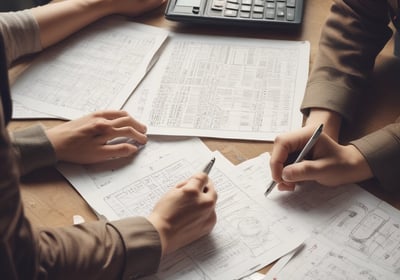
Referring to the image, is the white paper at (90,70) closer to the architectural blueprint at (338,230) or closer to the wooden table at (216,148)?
the wooden table at (216,148)

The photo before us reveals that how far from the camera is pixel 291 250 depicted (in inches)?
24.9

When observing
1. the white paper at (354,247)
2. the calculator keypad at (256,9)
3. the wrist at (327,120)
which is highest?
the calculator keypad at (256,9)

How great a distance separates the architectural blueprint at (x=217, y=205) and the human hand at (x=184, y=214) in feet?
0.04

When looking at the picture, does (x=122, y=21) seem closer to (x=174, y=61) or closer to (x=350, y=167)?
(x=174, y=61)

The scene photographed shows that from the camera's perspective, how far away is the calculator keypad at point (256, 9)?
0.99 meters

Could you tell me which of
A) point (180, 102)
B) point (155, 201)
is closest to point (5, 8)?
point (180, 102)

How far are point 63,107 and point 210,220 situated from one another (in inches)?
13.6

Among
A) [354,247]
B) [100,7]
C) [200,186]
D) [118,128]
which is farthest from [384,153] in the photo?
[100,7]

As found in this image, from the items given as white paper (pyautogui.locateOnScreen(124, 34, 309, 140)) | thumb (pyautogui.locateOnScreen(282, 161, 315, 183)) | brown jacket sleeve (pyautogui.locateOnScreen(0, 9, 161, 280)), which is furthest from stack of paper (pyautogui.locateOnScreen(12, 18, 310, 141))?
Result: brown jacket sleeve (pyautogui.locateOnScreen(0, 9, 161, 280))

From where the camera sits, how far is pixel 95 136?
2.54ft

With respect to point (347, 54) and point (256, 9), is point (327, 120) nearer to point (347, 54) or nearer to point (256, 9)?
point (347, 54)

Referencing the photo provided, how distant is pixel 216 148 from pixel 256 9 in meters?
0.36

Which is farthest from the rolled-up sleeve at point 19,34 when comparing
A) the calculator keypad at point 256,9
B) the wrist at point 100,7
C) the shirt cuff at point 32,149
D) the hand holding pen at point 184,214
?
the hand holding pen at point 184,214

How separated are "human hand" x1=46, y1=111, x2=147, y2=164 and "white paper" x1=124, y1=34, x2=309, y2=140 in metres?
0.04
